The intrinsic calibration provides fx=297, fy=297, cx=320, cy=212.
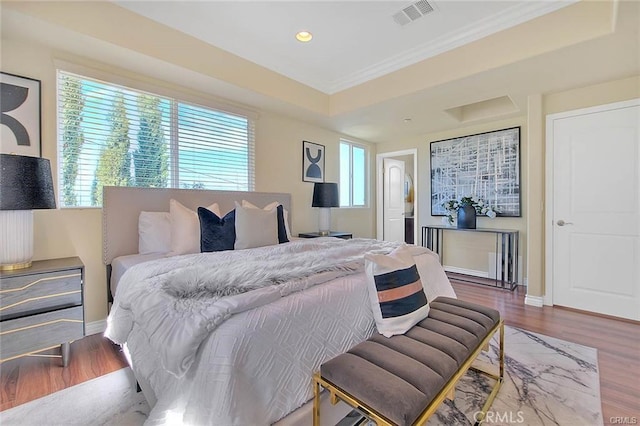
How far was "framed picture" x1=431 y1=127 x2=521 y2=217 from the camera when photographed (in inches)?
165

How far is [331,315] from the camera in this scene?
57.8 inches

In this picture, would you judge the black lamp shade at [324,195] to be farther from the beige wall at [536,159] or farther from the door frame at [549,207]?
the door frame at [549,207]

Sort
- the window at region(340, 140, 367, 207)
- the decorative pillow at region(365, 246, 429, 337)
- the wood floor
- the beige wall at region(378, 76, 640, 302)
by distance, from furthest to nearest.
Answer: the window at region(340, 140, 367, 207), the beige wall at region(378, 76, 640, 302), the wood floor, the decorative pillow at region(365, 246, 429, 337)

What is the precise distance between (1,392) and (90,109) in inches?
84.1

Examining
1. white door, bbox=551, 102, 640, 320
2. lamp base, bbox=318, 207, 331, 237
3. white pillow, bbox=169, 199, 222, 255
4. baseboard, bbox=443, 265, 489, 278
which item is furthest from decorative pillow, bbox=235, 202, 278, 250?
baseboard, bbox=443, 265, 489, 278

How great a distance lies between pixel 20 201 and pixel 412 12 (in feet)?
10.5

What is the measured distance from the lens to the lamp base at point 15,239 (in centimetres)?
194

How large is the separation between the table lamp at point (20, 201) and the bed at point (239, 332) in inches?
29.4

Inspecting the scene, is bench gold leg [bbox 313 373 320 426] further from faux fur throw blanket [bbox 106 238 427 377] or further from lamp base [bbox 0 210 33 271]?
lamp base [bbox 0 210 33 271]

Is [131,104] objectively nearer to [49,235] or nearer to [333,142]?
[49,235]

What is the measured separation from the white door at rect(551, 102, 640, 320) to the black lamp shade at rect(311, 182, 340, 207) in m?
2.63

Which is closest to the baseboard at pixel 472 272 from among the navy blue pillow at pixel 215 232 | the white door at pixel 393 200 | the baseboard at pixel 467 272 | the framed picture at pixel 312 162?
the baseboard at pixel 467 272

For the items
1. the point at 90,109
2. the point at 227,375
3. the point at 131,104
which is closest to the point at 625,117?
the point at 227,375

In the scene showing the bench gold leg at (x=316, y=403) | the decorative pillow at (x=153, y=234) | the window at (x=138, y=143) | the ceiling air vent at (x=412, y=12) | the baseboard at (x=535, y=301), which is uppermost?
the ceiling air vent at (x=412, y=12)
